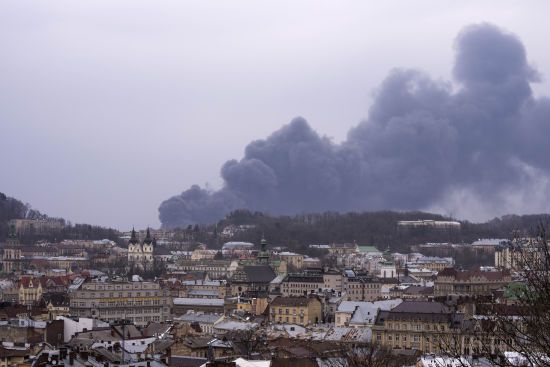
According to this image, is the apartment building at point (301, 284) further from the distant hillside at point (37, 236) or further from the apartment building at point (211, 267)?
the distant hillside at point (37, 236)

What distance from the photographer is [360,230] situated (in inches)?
6713

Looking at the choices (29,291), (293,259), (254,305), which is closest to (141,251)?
(293,259)

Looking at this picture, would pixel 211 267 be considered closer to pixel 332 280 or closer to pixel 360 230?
pixel 332 280

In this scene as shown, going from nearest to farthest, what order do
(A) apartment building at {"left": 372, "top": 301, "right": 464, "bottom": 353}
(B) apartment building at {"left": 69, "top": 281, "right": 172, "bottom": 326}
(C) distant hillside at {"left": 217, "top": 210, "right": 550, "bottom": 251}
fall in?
(A) apartment building at {"left": 372, "top": 301, "right": 464, "bottom": 353}
(B) apartment building at {"left": 69, "top": 281, "right": 172, "bottom": 326}
(C) distant hillside at {"left": 217, "top": 210, "right": 550, "bottom": 251}

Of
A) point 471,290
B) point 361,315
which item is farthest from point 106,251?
point 361,315

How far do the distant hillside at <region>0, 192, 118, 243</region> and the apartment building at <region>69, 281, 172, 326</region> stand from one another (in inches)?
3351

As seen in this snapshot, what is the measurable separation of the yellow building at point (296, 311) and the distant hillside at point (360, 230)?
274 feet

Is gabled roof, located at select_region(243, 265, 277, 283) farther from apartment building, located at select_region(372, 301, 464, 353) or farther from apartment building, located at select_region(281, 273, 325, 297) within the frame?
apartment building, located at select_region(372, 301, 464, 353)

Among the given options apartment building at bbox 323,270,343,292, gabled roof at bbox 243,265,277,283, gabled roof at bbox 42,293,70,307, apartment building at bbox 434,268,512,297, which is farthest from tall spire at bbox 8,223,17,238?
apartment building at bbox 434,268,512,297

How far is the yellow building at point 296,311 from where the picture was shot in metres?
69.3

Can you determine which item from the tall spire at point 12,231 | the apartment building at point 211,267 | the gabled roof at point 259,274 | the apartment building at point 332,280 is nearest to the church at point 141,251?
the apartment building at point 211,267

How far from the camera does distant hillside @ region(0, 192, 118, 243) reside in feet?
555

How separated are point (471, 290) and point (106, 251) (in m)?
75.3

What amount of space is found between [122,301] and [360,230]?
9542cm
